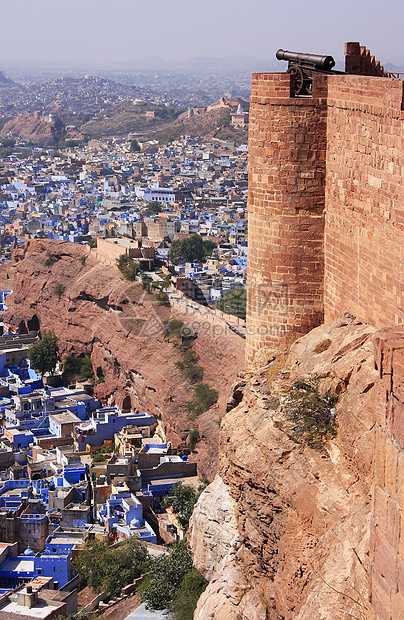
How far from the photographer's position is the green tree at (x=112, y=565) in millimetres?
16656

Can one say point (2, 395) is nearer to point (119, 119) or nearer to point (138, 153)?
point (138, 153)

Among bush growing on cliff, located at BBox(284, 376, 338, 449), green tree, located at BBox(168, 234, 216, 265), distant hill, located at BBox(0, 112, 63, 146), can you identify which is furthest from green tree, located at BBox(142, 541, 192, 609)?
distant hill, located at BBox(0, 112, 63, 146)

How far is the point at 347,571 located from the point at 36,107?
15004 cm

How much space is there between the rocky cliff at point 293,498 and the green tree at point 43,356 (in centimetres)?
2442

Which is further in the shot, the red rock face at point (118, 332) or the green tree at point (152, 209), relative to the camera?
the green tree at point (152, 209)

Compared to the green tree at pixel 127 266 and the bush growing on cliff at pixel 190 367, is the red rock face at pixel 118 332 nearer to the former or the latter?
the bush growing on cliff at pixel 190 367

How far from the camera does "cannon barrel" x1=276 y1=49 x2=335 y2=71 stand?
6719mm

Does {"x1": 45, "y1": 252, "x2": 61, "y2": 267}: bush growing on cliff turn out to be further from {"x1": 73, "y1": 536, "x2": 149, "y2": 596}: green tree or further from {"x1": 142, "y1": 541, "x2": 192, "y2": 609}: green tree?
{"x1": 142, "y1": 541, "x2": 192, "y2": 609}: green tree

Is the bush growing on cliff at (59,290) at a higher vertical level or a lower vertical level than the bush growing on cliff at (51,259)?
lower

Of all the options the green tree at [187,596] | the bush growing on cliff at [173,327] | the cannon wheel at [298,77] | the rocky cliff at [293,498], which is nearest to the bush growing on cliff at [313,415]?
the rocky cliff at [293,498]

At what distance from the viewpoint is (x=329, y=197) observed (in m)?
6.61

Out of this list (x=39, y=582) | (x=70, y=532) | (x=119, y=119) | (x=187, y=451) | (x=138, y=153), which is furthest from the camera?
(x=119, y=119)

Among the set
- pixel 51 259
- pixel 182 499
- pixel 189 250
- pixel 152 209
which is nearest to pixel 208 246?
pixel 189 250

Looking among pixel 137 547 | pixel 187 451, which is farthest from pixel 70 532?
pixel 187 451
